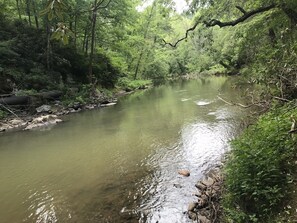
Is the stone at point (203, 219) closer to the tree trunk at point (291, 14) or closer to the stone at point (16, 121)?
the tree trunk at point (291, 14)

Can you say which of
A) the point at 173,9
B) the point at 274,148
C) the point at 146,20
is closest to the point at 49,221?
the point at 274,148

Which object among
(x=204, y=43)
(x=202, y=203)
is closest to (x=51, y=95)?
(x=204, y=43)

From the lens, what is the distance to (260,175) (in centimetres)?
393

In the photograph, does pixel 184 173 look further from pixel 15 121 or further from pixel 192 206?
pixel 15 121

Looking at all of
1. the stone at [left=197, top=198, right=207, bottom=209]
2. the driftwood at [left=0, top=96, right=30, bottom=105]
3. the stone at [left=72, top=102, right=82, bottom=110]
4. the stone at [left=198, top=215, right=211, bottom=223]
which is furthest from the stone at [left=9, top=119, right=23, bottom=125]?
the stone at [left=198, top=215, right=211, bottom=223]

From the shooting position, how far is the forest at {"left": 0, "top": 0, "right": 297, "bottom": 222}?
3.89m

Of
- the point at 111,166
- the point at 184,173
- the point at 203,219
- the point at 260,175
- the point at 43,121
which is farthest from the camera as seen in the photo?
the point at 43,121

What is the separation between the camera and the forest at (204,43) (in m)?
3.89

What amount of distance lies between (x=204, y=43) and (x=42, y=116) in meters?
16.3

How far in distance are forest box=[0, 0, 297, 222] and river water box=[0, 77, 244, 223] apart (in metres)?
1.41

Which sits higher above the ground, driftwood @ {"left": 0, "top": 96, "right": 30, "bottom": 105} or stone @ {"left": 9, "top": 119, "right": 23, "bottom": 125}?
driftwood @ {"left": 0, "top": 96, "right": 30, "bottom": 105}

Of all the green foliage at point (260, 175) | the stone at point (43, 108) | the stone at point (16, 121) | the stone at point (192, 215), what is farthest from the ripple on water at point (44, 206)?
the stone at point (43, 108)

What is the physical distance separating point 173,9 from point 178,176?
7.33m

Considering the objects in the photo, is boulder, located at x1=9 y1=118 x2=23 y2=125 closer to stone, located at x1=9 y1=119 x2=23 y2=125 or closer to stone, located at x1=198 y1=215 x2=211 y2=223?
stone, located at x1=9 y1=119 x2=23 y2=125
